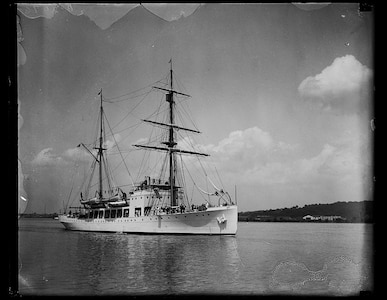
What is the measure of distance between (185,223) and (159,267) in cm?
618

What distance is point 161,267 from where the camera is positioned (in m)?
8.27

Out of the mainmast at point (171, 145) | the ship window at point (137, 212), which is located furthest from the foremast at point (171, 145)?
the ship window at point (137, 212)

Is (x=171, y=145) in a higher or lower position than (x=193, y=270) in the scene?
higher

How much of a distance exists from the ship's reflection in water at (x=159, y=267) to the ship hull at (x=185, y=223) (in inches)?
89.5

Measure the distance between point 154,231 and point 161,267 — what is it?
6809mm

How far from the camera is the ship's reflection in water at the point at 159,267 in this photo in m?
6.81

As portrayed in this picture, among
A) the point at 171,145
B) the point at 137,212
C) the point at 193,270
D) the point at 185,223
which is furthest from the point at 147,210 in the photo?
the point at 193,270

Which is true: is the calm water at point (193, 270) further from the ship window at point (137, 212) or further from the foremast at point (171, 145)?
the ship window at point (137, 212)

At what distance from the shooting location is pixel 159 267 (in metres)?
8.28

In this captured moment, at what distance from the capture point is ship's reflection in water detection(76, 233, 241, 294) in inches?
268

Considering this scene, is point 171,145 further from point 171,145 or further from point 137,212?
point 137,212

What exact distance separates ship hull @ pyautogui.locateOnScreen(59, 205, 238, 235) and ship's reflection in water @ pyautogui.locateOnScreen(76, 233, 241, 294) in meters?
2.27
